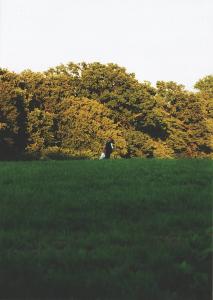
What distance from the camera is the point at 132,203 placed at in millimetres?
12180

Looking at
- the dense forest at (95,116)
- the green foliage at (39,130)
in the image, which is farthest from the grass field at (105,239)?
the green foliage at (39,130)

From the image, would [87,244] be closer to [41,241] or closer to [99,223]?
[41,241]

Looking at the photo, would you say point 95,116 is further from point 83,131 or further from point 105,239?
point 105,239

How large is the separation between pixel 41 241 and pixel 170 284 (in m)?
2.80

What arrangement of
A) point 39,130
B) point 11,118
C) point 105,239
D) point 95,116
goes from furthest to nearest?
point 95,116
point 39,130
point 11,118
point 105,239

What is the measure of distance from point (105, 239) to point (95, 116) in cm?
5970

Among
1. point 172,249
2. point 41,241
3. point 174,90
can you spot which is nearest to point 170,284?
point 172,249

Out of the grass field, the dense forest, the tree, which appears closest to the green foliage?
the dense forest

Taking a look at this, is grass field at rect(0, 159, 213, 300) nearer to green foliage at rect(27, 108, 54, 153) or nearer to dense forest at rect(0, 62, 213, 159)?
dense forest at rect(0, 62, 213, 159)

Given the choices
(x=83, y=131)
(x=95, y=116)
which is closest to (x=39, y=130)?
(x=83, y=131)

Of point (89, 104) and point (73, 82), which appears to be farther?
point (73, 82)

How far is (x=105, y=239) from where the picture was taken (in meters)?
9.05

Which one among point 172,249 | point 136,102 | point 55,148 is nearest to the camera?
point 172,249

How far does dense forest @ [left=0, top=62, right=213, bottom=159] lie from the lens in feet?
209
